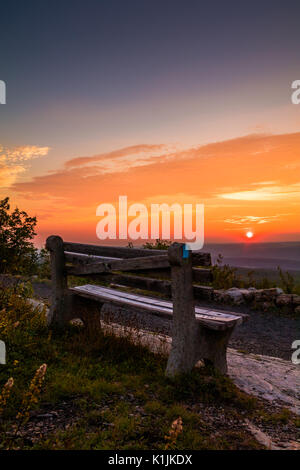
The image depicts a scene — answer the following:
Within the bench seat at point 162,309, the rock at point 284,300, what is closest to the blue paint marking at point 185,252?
the bench seat at point 162,309

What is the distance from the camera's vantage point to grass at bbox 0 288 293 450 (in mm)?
2979

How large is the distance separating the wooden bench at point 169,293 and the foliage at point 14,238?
8.11ft

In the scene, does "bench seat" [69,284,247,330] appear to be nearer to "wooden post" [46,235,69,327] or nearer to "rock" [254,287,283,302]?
"wooden post" [46,235,69,327]

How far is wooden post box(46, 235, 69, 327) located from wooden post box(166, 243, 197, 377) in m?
2.48

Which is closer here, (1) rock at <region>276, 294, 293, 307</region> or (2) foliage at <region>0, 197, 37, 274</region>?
(2) foliage at <region>0, 197, 37, 274</region>

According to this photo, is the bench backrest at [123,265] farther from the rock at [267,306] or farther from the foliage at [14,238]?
the rock at [267,306]

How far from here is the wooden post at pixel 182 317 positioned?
4211 mm

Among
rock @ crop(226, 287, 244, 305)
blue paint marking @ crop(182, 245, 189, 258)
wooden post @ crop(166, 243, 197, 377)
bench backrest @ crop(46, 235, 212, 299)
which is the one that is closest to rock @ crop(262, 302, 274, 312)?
rock @ crop(226, 287, 244, 305)

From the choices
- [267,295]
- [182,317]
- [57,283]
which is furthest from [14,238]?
[267,295]

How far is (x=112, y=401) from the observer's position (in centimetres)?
369

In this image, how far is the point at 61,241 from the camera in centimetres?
612

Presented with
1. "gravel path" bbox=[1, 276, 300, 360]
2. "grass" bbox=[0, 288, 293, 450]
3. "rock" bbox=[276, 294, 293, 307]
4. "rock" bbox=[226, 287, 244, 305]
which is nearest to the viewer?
"grass" bbox=[0, 288, 293, 450]

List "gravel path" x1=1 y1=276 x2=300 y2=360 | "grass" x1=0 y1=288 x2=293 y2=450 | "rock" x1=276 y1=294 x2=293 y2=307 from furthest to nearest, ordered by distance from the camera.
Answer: "rock" x1=276 y1=294 x2=293 y2=307
"gravel path" x1=1 y1=276 x2=300 y2=360
"grass" x1=0 y1=288 x2=293 y2=450
